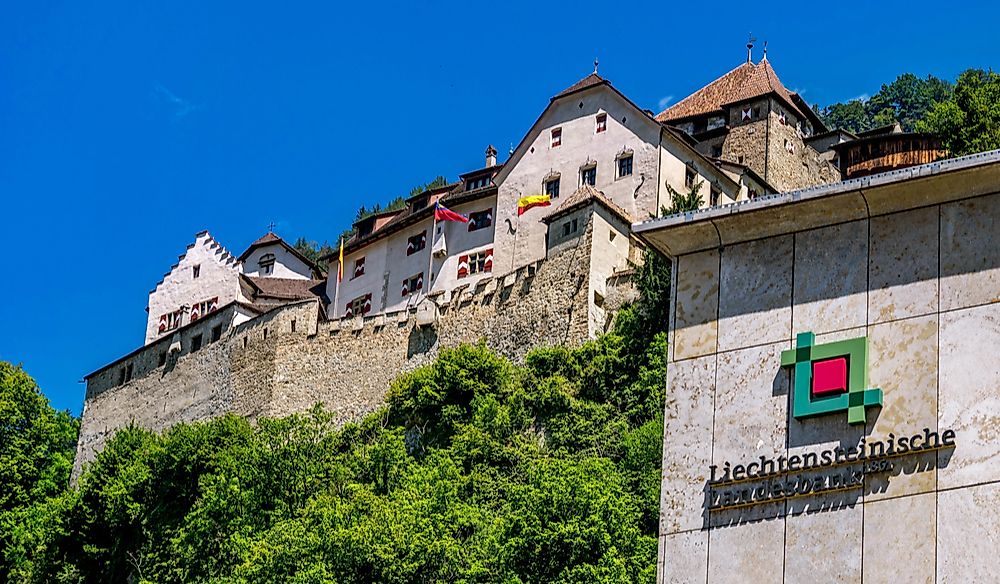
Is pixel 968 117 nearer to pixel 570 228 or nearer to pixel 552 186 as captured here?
pixel 570 228

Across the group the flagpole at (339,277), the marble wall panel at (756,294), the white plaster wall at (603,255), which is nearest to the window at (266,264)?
the flagpole at (339,277)

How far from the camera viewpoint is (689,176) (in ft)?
183

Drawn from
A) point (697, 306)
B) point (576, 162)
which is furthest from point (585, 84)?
point (697, 306)

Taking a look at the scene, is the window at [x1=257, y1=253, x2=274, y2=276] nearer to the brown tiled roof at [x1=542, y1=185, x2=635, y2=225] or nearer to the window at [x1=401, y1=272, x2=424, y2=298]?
the window at [x1=401, y1=272, x2=424, y2=298]

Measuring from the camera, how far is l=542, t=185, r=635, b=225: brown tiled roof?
5134 centimetres

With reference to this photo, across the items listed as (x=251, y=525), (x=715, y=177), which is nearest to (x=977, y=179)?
(x=251, y=525)

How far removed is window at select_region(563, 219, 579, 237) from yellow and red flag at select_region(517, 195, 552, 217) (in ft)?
15.2

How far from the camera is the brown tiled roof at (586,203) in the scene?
168 ft

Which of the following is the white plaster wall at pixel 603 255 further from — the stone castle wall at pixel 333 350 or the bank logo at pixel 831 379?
the bank logo at pixel 831 379

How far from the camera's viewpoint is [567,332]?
4981 cm

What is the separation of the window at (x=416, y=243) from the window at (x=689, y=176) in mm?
10127

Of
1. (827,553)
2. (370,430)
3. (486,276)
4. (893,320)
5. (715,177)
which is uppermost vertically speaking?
(715,177)

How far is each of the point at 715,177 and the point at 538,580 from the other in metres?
23.5

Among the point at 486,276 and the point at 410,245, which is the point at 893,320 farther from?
the point at 410,245
